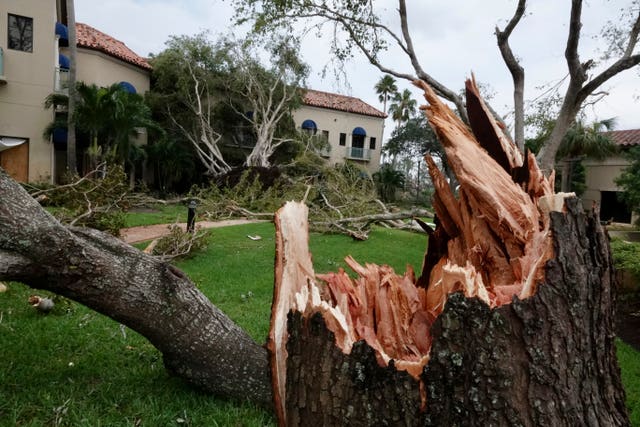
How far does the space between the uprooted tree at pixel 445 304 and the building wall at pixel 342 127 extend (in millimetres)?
28600

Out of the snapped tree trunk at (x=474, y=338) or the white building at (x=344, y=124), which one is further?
the white building at (x=344, y=124)

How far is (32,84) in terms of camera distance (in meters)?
17.8

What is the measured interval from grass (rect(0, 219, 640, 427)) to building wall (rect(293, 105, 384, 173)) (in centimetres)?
2631

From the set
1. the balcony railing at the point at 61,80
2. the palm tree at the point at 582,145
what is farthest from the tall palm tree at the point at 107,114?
the palm tree at the point at 582,145

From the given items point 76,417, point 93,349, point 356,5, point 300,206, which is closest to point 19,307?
point 93,349

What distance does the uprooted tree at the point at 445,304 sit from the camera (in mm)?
1271

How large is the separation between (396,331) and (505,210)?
732mm

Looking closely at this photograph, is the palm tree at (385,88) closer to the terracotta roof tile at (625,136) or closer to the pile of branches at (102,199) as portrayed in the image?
the terracotta roof tile at (625,136)

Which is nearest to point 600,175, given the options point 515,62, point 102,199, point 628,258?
point 515,62

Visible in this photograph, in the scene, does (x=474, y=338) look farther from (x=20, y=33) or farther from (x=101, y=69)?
(x=101, y=69)

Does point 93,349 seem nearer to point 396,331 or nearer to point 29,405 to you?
point 29,405

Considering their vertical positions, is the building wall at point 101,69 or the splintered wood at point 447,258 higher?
the building wall at point 101,69

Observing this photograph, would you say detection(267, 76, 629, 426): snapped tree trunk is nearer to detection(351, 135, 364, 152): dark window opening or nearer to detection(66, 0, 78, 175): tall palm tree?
detection(66, 0, 78, 175): tall palm tree

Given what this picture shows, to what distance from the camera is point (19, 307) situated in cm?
485
